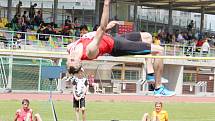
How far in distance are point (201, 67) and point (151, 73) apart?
2300cm

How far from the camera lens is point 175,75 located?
30.1 m

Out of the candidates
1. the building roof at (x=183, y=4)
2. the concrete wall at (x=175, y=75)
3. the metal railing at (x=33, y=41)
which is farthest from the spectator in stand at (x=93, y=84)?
the building roof at (x=183, y=4)

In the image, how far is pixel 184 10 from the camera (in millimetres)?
39312

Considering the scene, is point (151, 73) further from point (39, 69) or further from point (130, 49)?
point (39, 69)

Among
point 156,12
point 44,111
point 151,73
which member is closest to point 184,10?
point 156,12

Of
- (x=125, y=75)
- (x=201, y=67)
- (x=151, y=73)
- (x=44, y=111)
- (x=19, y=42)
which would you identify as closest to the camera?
(x=151, y=73)

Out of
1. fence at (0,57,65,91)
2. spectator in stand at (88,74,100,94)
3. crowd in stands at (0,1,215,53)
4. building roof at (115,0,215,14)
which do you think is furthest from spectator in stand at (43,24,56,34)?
building roof at (115,0,215,14)

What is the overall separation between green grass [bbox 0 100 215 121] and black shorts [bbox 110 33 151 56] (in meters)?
6.45

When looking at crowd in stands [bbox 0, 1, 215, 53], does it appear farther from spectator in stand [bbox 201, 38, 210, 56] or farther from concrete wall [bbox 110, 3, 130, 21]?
concrete wall [bbox 110, 3, 130, 21]

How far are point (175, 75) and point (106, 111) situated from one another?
42.0ft

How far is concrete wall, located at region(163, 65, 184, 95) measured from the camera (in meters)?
30.0

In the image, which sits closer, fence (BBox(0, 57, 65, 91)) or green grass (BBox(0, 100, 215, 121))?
green grass (BBox(0, 100, 215, 121))

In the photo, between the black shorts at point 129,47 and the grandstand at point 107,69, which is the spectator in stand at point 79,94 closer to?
the grandstand at point 107,69

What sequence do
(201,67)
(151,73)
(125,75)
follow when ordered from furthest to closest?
(201,67), (125,75), (151,73)
